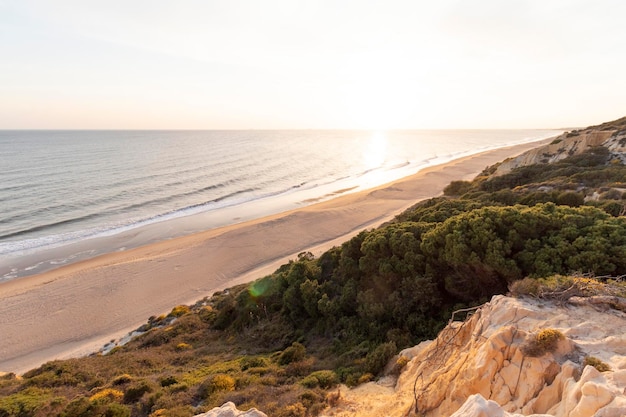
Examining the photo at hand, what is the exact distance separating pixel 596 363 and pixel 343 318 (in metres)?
7.03

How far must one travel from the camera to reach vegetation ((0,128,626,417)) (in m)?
7.87

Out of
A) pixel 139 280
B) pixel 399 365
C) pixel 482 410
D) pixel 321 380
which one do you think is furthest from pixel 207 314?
pixel 482 410

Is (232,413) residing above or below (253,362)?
above

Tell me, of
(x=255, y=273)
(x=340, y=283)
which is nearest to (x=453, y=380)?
(x=340, y=283)

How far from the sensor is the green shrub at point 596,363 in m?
4.30

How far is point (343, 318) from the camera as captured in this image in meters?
10.7

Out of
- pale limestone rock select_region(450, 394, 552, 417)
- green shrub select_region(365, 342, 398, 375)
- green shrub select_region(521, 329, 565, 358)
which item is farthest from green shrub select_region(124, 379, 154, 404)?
green shrub select_region(521, 329, 565, 358)

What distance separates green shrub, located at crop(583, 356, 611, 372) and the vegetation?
0.42m

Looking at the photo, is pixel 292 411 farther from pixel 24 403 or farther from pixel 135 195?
pixel 135 195

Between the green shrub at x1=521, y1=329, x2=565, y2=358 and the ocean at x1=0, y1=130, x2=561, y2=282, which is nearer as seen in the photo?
the green shrub at x1=521, y1=329, x2=565, y2=358

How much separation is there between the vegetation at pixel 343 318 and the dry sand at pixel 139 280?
4390 mm

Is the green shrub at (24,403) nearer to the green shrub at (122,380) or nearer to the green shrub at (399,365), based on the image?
the green shrub at (122,380)

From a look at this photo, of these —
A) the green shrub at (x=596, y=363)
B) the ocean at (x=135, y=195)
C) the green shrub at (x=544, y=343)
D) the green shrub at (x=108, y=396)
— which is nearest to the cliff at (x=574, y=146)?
the ocean at (x=135, y=195)

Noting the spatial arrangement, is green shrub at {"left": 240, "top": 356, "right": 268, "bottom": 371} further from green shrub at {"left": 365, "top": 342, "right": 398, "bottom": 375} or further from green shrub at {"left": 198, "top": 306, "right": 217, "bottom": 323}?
green shrub at {"left": 198, "top": 306, "right": 217, "bottom": 323}
